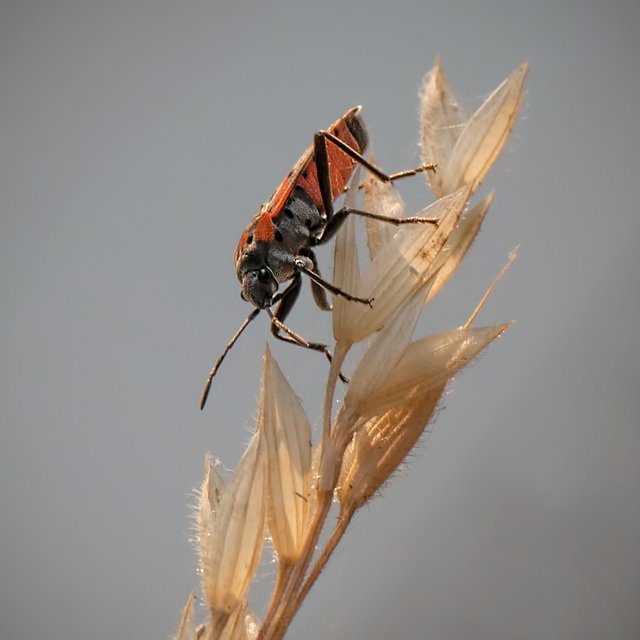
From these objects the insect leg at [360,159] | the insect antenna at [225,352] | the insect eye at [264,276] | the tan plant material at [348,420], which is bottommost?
the tan plant material at [348,420]

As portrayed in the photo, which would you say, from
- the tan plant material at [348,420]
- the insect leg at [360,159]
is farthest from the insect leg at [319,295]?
the tan plant material at [348,420]

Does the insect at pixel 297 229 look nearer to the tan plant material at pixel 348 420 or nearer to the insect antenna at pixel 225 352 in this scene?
the insect antenna at pixel 225 352

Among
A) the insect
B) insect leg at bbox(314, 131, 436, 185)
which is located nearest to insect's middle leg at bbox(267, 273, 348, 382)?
the insect

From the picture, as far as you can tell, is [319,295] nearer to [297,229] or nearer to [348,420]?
[297,229]

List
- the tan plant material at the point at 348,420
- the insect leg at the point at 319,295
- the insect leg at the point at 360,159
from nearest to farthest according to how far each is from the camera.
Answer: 1. the tan plant material at the point at 348,420
2. the insect leg at the point at 360,159
3. the insect leg at the point at 319,295

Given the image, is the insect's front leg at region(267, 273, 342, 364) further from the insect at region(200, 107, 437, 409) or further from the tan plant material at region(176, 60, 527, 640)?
the tan plant material at region(176, 60, 527, 640)
